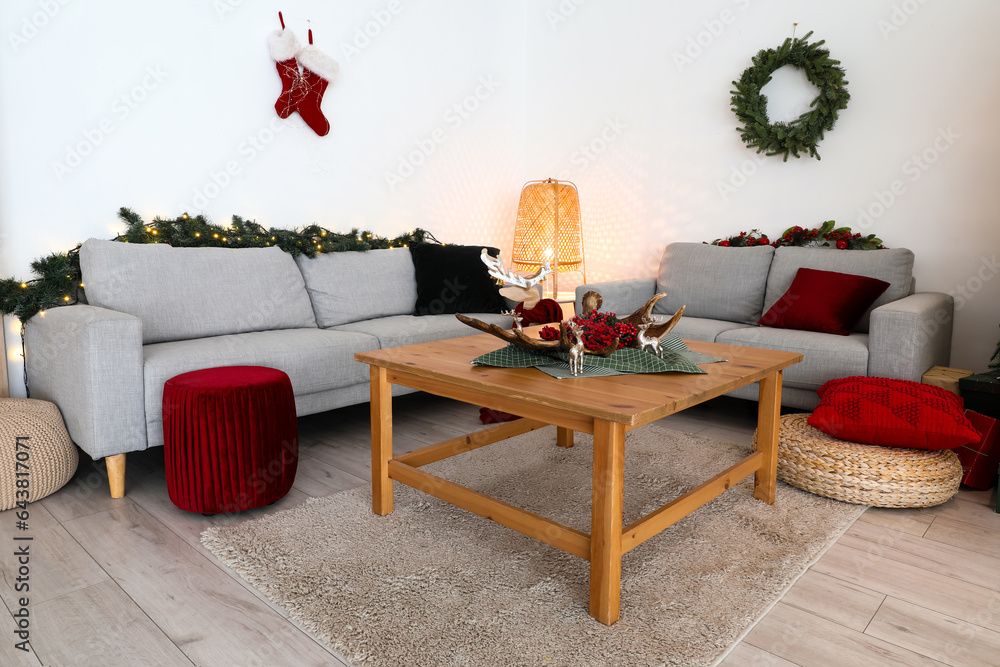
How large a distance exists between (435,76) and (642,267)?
1.78 metres

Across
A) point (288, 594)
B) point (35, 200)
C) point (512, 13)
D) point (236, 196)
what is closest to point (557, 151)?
point (512, 13)

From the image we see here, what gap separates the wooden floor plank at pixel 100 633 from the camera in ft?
4.18

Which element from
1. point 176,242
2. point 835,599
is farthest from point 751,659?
point 176,242

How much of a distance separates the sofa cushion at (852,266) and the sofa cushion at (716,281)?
0.21ft

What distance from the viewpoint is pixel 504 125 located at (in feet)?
14.9

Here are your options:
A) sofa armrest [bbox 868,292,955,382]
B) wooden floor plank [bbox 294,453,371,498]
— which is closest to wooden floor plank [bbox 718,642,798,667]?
wooden floor plank [bbox 294,453,371,498]

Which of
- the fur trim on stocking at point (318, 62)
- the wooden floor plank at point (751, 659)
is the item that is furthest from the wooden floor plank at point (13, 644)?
the fur trim on stocking at point (318, 62)

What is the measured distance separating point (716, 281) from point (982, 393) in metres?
1.35

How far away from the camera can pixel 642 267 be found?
4172mm

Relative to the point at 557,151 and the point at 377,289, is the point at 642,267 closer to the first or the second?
the point at 557,151

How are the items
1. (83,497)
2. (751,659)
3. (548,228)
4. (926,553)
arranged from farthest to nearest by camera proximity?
1. (548,228)
2. (83,497)
3. (926,553)
4. (751,659)

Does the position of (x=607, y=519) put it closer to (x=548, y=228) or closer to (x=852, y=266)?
(x=852, y=266)

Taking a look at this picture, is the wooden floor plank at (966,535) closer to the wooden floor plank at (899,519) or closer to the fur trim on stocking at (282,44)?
the wooden floor plank at (899,519)

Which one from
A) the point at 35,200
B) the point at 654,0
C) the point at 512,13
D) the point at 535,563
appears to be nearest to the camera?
the point at 535,563
